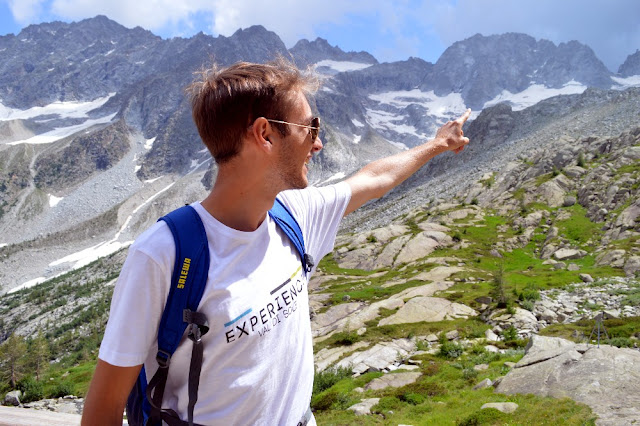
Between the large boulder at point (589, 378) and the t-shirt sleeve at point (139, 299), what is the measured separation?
10093mm

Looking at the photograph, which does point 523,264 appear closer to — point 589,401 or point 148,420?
point 589,401

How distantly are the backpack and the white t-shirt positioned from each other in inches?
2.0

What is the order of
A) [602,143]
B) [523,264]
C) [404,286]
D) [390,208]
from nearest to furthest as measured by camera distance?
[404,286] < [523,264] < [602,143] < [390,208]

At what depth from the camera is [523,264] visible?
47250 millimetres

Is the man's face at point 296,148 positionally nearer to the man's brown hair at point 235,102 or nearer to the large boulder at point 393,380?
the man's brown hair at point 235,102

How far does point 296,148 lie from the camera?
10.1 feet

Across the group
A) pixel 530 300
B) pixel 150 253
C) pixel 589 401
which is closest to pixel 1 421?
pixel 150 253

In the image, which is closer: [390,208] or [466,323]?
[466,323]

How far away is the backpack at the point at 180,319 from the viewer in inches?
93.4

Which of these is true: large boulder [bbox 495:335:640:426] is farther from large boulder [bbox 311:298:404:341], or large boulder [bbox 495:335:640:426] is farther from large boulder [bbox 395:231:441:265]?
large boulder [bbox 395:231:441:265]

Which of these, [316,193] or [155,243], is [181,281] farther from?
[316,193]

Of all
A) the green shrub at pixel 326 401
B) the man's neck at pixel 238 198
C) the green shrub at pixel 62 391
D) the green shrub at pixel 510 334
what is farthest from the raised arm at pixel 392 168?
the green shrub at pixel 62 391

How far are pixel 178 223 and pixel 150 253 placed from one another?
26 centimetres

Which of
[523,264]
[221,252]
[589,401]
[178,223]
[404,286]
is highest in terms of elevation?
[178,223]
